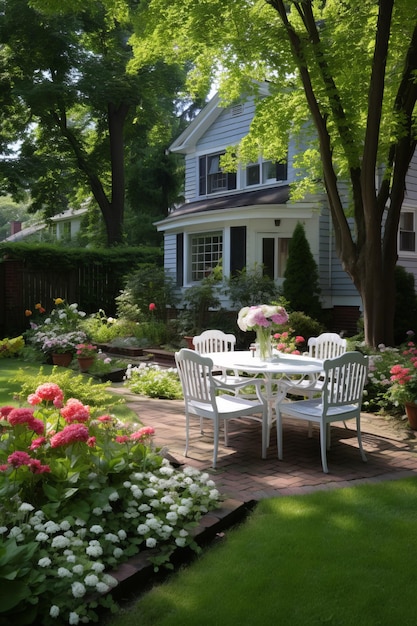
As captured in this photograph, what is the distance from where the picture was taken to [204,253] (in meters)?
17.9

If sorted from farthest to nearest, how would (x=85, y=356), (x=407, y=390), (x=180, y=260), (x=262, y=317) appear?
1. (x=180, y=260)
2. (x=85, y=356)
3. (x=407, y=390)
4. (x=262, y=317)

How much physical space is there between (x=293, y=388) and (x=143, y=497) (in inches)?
120

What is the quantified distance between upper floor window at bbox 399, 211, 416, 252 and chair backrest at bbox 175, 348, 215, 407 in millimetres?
12266

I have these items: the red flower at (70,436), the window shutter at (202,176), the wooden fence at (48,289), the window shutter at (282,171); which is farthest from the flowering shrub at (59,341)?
the window shutter at (202,176)

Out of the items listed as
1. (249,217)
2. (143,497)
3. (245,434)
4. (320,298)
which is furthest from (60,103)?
(143,497)

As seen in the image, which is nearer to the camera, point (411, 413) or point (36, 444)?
point (36, 444)

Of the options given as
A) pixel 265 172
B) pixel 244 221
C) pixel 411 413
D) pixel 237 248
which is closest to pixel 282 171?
pixel 265 172

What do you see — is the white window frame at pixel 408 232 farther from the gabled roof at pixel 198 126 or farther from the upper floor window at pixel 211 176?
the gabled roof at pixel 198 126

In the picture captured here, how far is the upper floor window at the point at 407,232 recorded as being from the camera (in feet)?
54.7

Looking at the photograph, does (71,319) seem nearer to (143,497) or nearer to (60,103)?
(143,497)

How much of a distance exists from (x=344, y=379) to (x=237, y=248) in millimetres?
10638

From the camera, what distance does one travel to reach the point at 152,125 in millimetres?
26406

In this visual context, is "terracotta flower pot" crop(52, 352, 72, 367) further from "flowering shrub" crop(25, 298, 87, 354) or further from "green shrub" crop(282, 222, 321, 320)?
"green shrub" crop(282, 222, 321, 320)

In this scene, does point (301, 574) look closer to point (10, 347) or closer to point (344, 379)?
point (344, 379)
